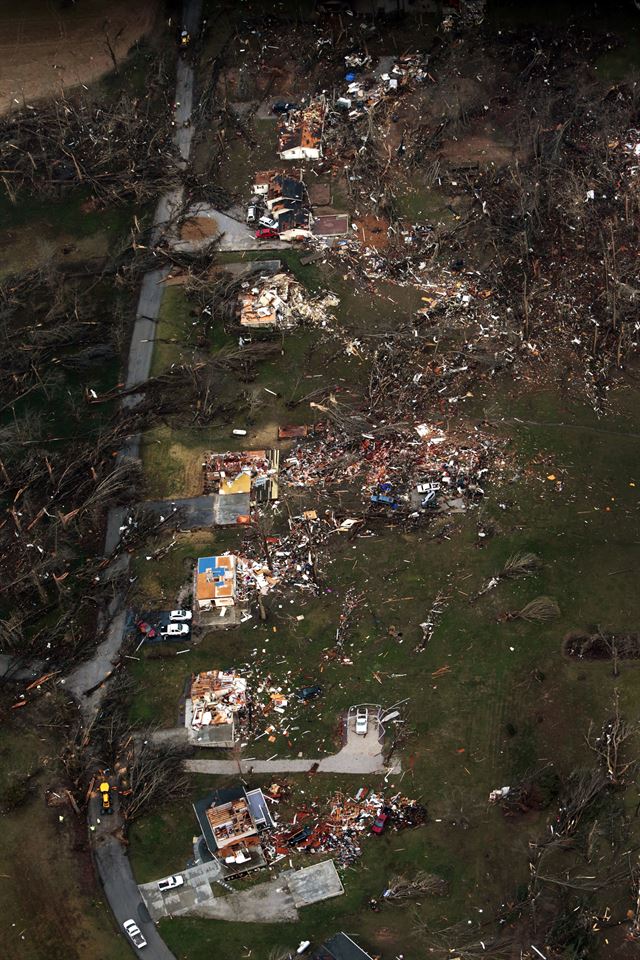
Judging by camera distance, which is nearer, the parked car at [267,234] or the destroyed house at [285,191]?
the parked car at [267,234]

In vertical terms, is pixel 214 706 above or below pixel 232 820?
above

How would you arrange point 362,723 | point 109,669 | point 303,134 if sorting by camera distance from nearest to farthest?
1. point 362,723
2. point 109,669
3. point 303,134

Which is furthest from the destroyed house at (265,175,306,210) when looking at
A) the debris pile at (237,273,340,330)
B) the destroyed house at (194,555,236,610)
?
the destroyed house at (194,555,236,610)

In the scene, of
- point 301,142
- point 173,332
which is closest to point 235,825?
point 173,332

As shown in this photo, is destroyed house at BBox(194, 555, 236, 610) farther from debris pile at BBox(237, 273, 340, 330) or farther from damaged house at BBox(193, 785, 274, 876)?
debris pile at BBox(237, 273, 340, 330)

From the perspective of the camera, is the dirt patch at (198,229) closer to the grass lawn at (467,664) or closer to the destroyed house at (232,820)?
the grass lawn at (467,664)

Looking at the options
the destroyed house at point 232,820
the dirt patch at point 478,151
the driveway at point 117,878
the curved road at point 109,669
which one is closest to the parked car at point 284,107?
the curved road at point 109,669

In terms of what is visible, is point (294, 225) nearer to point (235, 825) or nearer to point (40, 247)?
point (40, 247)

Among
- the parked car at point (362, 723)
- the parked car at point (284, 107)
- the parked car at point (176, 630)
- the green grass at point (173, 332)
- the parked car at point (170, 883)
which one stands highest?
the parked car at point (284, 107)
